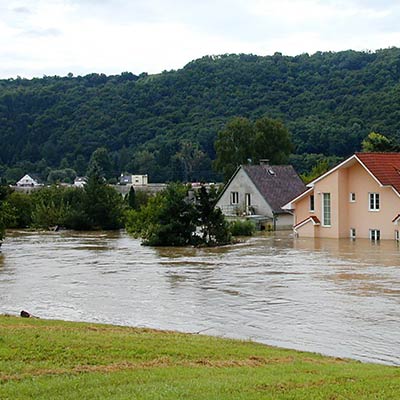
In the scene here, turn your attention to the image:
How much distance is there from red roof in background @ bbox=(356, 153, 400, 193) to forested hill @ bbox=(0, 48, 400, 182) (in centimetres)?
4720

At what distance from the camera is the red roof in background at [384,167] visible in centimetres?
4175

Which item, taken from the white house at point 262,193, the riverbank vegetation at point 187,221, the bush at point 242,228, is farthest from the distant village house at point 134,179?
the riverbank vegetation at point 187,221

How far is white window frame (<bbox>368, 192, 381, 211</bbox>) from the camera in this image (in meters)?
42.2

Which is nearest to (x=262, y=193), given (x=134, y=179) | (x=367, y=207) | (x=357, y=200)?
(x=357, y=200)

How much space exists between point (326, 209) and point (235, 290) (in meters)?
22.2

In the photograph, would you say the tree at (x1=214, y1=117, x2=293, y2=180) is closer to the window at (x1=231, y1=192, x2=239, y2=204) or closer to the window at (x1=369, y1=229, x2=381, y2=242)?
the window at (x1=231, y1=192, x2=239, y2=204)

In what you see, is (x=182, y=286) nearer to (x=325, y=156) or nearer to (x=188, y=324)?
(x=188, y=324)

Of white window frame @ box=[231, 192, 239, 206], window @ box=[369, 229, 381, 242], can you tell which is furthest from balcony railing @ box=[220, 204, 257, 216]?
window @ box=[369, 229, 381, 242]

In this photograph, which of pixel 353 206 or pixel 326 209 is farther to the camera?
pixel 326 209

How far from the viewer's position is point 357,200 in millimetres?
43438

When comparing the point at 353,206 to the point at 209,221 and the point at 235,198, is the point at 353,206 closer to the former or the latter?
the point at 209,221

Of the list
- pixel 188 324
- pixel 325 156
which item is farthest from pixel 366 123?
pixel 188 324

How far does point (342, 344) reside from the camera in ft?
50.3

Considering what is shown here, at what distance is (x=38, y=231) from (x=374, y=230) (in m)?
26.4
